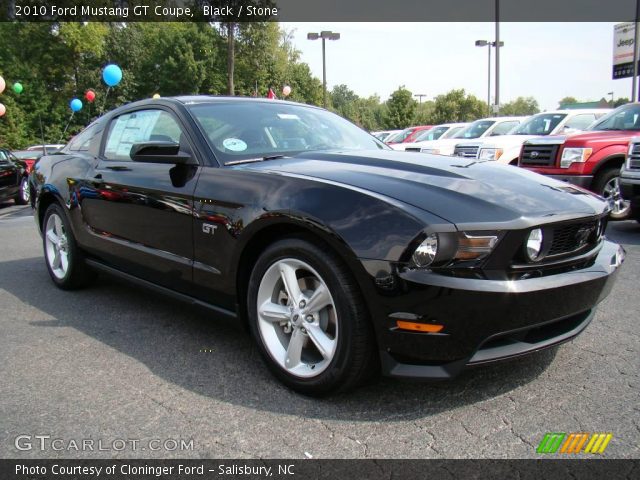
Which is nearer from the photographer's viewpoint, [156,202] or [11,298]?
[156,202]

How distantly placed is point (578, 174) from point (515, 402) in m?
6.29

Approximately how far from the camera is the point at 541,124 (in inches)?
454

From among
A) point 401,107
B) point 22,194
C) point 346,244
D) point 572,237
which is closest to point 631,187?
point 572,237

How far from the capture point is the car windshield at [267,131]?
3.26 m

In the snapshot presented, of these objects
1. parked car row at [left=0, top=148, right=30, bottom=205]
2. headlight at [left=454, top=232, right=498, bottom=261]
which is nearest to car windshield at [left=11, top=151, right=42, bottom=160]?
parked car row at [left=0, top=148, right=30, bottom=205]

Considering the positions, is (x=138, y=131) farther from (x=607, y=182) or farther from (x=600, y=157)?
(x=607, y=182)

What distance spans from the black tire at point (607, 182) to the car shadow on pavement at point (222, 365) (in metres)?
5.62

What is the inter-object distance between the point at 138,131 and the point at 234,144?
3.56 ft

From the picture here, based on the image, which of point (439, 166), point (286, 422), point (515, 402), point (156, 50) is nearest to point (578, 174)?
point (439, 166)

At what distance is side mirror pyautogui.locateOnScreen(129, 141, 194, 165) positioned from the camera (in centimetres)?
312

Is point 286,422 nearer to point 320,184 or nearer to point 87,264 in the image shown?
point 320,184

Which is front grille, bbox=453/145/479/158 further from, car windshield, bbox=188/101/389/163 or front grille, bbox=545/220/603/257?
front grille, bbox=545/220/603/257

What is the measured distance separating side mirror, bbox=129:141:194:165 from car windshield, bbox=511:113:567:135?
10002 millimetres

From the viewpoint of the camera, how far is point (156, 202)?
3.32 metres
